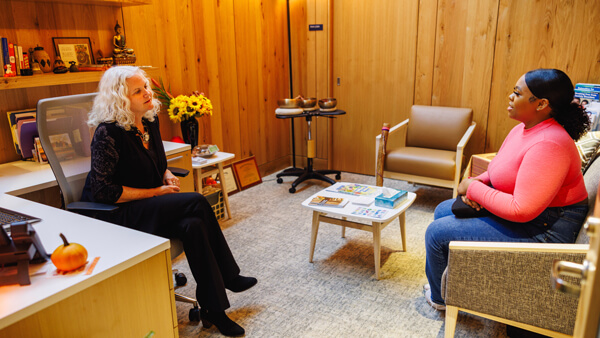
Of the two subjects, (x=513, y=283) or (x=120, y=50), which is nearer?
(x=513, y=283)

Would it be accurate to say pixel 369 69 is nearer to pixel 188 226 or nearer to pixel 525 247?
pixel 188 226

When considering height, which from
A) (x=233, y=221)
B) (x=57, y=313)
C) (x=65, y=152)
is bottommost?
(x=233, y=221)

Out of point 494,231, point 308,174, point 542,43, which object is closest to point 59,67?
point 308,174

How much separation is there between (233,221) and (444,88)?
2.24 meters

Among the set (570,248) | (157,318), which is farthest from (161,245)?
(570,248)

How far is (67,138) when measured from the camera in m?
2.14

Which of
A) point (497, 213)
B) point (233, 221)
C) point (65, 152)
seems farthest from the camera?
point (233, 221)

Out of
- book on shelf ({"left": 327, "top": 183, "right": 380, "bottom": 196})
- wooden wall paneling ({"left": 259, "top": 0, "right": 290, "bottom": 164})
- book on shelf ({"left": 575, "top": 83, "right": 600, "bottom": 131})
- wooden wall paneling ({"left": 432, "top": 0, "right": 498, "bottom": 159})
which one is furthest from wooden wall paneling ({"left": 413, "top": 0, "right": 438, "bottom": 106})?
book on shelf ({"left": 327, "top": 183, "right": 380, "bottom": 196})

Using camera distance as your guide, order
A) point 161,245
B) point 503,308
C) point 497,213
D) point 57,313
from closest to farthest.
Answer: point 57,313 < point 161,245 < point 503,308 < point 497,213

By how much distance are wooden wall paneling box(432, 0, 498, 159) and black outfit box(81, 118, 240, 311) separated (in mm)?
2772

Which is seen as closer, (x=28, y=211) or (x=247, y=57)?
(x=28, y=211)

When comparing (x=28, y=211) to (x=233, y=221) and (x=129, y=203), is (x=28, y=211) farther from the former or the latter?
(x=233, y=221)

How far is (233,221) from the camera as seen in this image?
3588mm

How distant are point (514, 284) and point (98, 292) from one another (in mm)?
1465
